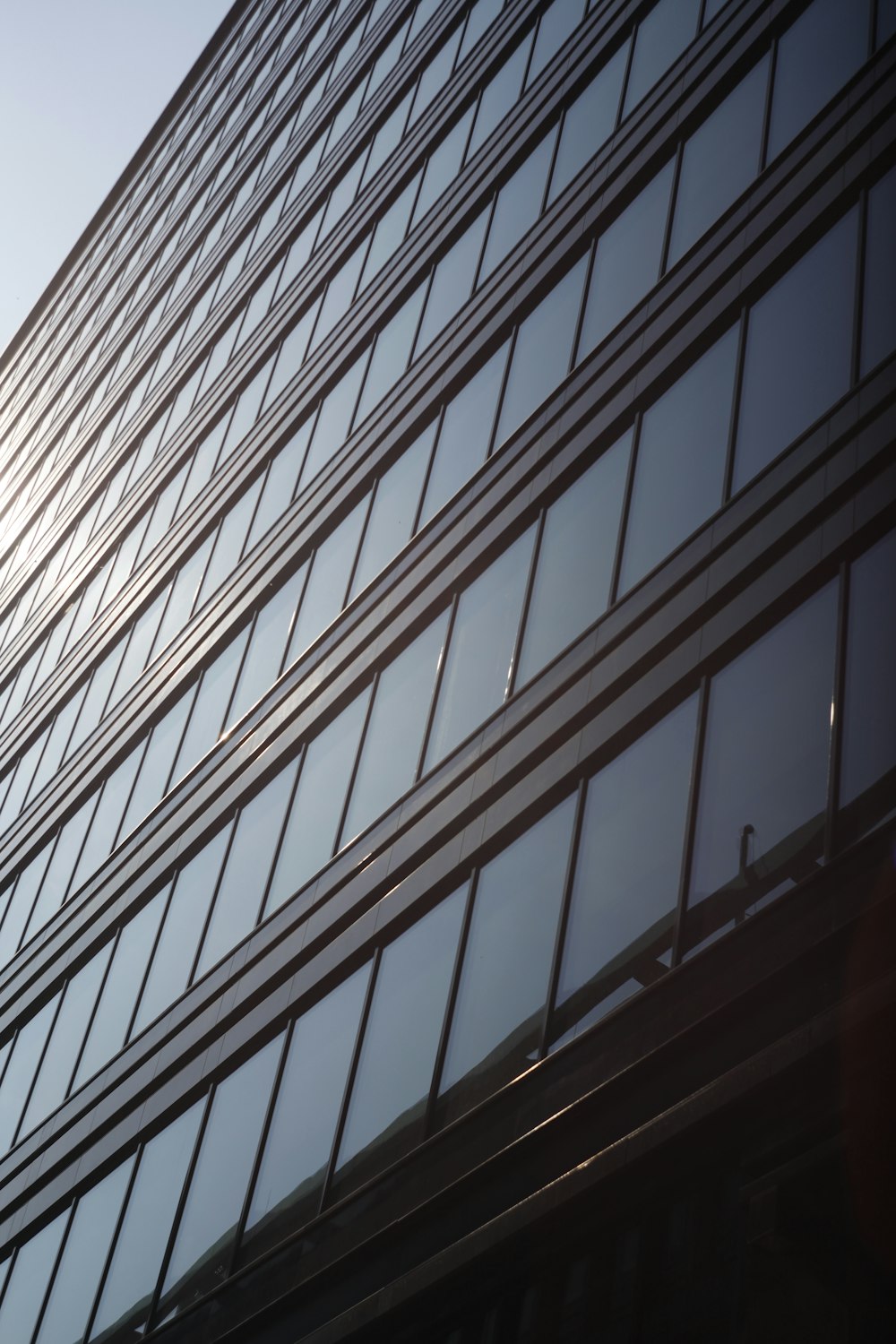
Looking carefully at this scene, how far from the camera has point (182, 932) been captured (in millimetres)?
23438

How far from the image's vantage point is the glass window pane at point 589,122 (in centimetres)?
2272

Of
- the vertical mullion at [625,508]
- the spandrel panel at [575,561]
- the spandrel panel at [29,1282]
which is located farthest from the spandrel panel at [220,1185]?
the vertical mullion at [625,508]

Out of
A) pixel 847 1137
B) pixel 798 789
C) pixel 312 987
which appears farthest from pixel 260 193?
pixel 847 1137

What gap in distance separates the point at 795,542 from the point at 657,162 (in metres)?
8.76

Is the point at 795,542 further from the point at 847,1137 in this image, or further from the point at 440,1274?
the point at 440,1274

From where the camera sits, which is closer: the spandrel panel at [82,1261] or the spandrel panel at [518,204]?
the spandrel panel at [82,1261]

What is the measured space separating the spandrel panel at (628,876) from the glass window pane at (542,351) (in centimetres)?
762

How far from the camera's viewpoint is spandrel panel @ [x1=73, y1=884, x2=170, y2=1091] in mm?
24031

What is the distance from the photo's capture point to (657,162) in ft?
67.1

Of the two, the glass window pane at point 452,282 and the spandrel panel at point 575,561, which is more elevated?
the glass window pane at point 452,282

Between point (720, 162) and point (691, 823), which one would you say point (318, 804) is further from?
point (720, 162)

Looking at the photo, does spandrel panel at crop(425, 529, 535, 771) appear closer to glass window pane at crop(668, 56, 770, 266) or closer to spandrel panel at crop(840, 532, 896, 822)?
glass window pane at crop(668, 56, 770, 266)

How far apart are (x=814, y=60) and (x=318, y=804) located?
445 inches

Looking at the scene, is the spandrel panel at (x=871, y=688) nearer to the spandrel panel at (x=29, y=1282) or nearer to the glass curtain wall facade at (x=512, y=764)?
the glass curtain wall facade at (x=512, y=764)
